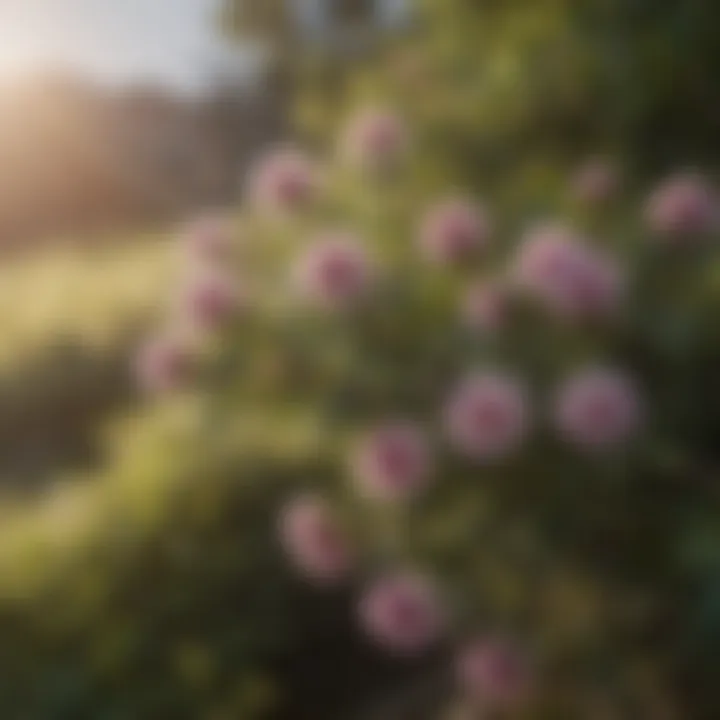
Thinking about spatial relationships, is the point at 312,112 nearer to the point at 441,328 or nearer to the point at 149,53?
the point at 149,53

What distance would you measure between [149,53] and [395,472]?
2.78ft

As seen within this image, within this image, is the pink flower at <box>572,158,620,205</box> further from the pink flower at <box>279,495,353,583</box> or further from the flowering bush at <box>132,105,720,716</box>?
the pink flower at <box>279,495,353,583</box>

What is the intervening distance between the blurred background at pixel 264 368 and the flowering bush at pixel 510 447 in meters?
0.01

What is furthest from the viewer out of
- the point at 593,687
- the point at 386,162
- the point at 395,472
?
the point at 386,162

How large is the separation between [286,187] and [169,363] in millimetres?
202

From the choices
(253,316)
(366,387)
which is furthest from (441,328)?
(253,316)

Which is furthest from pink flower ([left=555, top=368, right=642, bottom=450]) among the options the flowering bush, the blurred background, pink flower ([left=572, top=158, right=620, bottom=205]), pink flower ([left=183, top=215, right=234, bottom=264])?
pink flower ([left=183, top=215, right=234, bottom=264])

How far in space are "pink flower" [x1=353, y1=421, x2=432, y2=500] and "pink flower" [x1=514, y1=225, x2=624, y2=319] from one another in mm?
152

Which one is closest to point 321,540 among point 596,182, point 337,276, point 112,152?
point 337,276

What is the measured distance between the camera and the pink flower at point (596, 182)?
1.43m

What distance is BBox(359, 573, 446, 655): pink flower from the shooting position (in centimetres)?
122

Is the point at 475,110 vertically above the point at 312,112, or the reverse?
Result: the point at 312,112

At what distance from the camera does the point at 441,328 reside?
50.4 inches

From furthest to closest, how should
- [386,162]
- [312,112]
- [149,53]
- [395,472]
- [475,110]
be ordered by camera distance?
[149,53]
[312,112]
[475,110]
[386,162]
[395,472]
